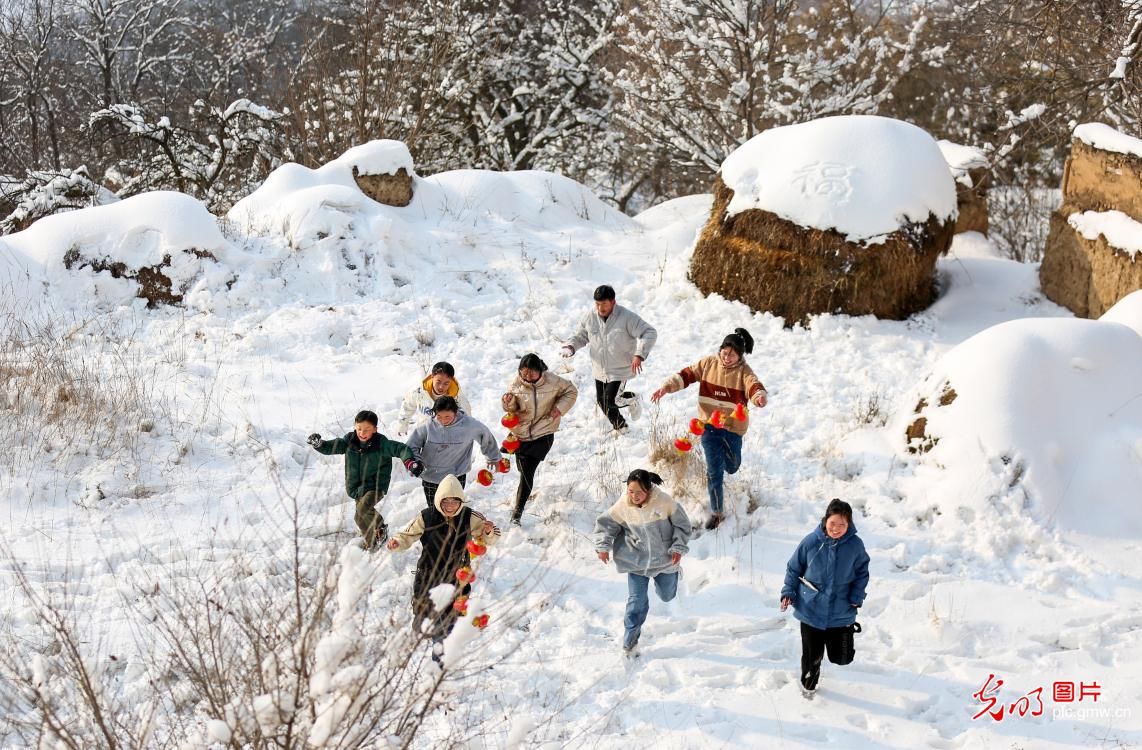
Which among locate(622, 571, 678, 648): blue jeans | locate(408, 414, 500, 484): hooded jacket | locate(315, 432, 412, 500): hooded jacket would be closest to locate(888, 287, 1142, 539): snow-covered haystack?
locate(622, 571, 678, 648): blue jeans

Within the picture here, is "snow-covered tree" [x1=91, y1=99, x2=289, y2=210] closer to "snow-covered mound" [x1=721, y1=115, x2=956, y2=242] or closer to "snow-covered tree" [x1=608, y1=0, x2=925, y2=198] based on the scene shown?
"snow-covered tree" [x1=608, y1=0, x2=925, y2=198]

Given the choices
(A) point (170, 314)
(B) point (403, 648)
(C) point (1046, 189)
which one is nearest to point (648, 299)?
(A) point (170, 314)

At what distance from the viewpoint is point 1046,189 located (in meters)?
16.9

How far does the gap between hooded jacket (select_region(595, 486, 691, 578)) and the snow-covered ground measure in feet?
1.86

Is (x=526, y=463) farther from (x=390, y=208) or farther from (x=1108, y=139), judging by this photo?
(x=1108, y=139)

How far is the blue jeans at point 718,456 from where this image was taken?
20.1 feet

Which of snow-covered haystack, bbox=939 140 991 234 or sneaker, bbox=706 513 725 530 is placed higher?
snow-covered haystack, bbox=939 140 991 234

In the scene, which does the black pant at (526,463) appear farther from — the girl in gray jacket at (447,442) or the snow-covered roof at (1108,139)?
the snow-covered roof at (1108,139)

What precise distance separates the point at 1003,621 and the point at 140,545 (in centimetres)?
548

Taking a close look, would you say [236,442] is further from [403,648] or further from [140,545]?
[403,648]

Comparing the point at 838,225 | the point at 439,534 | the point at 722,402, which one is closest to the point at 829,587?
the point at 722,402

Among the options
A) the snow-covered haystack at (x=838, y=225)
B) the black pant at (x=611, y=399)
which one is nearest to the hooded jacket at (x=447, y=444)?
the black pant at (x=611, y=399)

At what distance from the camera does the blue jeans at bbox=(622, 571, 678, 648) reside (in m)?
5.02

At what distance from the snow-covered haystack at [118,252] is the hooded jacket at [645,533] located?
22.0 feet
